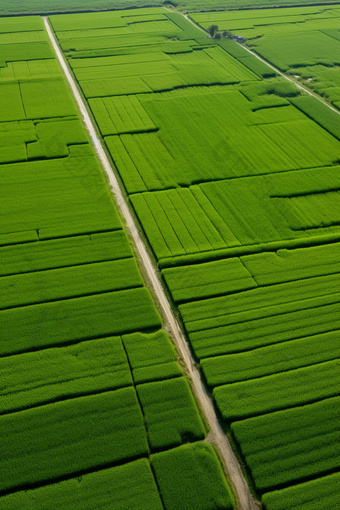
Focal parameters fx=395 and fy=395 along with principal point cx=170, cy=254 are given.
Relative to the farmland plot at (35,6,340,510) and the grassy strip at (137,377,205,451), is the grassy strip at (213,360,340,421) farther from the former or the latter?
the grassy strip at (137,377,205,451)

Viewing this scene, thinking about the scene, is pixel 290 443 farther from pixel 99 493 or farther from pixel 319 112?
pixel 319 112

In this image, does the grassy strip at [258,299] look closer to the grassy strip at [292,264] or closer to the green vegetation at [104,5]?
the grassy strip at [292,264]

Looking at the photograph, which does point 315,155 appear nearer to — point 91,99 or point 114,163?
point 114,163

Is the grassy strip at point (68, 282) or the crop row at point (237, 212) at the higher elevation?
the crop row at point (237, 212)

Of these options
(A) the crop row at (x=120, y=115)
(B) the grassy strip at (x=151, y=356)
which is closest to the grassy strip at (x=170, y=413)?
(B) the grassy strip at (x=151, y=356)

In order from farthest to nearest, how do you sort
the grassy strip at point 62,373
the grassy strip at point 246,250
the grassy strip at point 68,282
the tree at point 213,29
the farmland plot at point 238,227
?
1. the tree at point 213,29
2. the grassy strip at point 246,250
3. the grassy strip at point 68,282
4. the grassy strip at point 62,373
5. the farmland plot at point 238,227

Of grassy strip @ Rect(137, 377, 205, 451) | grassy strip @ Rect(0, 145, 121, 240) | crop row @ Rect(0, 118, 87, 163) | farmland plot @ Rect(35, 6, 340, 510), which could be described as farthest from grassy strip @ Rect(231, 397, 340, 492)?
crop row @ Rect(0, 118, 87, 163)
